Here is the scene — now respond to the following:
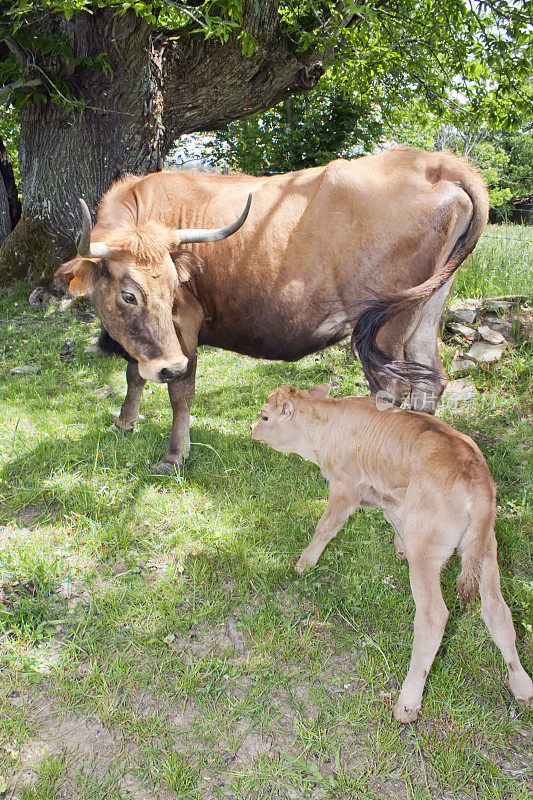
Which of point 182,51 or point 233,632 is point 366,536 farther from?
point 182,51

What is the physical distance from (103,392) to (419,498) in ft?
13.8

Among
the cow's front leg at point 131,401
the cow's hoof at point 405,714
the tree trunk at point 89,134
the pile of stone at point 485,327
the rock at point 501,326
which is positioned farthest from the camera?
the tree trunk at point 89,134

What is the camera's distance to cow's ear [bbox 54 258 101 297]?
3.93 meters

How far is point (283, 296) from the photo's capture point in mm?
4230

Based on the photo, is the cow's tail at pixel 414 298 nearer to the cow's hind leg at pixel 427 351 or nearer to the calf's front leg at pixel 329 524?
the cow's hind leg at pixel 427 351

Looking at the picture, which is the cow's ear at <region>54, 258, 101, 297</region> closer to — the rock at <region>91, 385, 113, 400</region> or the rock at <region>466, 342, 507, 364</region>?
the rock at <region>91, 385, 113, 400</region>

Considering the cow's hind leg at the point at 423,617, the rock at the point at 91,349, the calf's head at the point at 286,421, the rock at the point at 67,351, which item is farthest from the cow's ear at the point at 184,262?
the rock at the point at 67,351

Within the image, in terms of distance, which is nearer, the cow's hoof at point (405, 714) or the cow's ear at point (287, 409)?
the cow's hoof at point (405, 714)

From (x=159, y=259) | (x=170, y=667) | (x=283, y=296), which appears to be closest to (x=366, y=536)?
(x=170, y=667)

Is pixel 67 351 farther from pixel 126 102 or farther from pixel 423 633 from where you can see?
pixel 423 633

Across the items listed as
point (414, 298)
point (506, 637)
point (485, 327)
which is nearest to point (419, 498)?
point (506, 637)

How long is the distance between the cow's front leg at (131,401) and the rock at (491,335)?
4.04m

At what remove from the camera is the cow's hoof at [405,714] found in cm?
259

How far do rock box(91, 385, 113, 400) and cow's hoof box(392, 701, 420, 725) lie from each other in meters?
4.34
